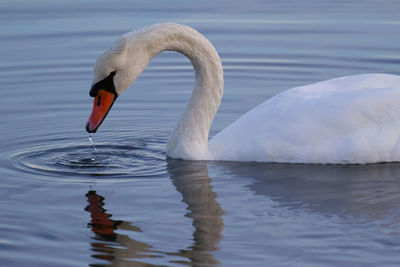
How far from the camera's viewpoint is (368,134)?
953cm

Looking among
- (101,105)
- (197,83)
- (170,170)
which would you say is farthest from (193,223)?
(197,83)

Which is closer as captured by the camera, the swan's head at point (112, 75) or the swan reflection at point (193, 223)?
the swan reflection at point (193, 223)

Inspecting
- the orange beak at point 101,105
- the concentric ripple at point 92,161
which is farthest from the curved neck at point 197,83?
the orange beak at point 101,105

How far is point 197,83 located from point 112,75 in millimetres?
1184

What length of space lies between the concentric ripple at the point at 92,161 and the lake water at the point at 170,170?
0.07ft

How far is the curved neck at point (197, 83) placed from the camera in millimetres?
9828

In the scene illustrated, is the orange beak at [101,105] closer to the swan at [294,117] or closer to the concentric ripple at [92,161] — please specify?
the swan at [294,117]

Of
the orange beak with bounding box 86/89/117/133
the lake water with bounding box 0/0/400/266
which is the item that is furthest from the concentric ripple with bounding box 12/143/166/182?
the orange beak with bounding box 86/89/117/133

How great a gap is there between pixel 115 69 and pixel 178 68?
469 cm

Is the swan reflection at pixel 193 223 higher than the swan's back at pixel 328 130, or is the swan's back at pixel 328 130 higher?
the swan's back at pixel 328 130

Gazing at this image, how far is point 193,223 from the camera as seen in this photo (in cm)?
799

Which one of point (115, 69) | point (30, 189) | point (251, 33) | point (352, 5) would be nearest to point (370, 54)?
point (251, 33)

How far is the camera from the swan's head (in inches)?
367

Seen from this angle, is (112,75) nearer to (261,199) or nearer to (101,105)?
(101,105)
